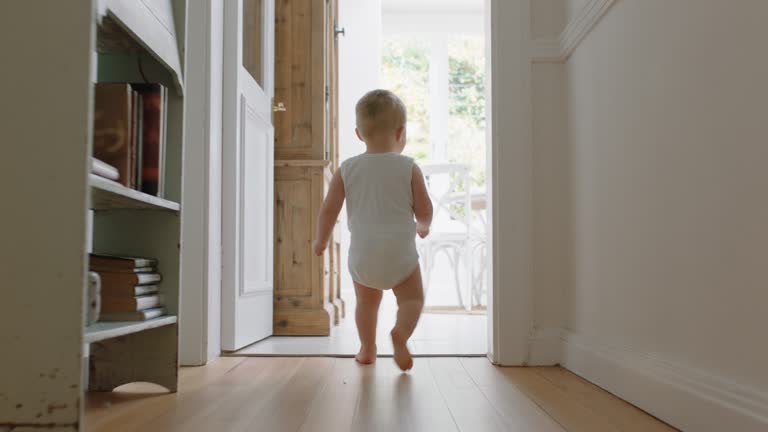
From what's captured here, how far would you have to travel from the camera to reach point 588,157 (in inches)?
71.7

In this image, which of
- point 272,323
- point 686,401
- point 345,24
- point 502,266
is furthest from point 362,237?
point 345,24

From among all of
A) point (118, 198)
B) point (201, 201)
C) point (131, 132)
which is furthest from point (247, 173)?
point (118, 198)

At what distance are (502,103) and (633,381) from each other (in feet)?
3.06

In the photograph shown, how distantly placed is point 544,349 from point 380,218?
623 millimetres

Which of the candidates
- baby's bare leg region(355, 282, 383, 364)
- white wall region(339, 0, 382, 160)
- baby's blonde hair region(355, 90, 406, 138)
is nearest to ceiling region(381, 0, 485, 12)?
white wall region(339, 0, 382, 160)

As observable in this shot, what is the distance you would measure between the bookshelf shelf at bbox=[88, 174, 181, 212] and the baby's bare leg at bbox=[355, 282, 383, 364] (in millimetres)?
751

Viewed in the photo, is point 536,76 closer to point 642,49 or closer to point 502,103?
point 502,103

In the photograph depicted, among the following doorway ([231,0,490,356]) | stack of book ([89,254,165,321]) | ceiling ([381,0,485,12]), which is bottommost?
stack of book ([89,254,165,321])

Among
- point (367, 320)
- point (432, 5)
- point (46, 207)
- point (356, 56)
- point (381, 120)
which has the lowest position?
point (367, 320)

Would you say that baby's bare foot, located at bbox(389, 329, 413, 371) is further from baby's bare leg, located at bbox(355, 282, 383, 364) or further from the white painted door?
the white painted door

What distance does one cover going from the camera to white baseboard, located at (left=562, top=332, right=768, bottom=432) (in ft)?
3.38

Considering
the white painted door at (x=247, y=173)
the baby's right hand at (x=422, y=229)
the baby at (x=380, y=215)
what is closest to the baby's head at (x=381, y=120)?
the baby at (x=380, y=215)

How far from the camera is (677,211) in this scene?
127cm

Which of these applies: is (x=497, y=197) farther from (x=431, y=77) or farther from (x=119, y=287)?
(x=431, y=77)
